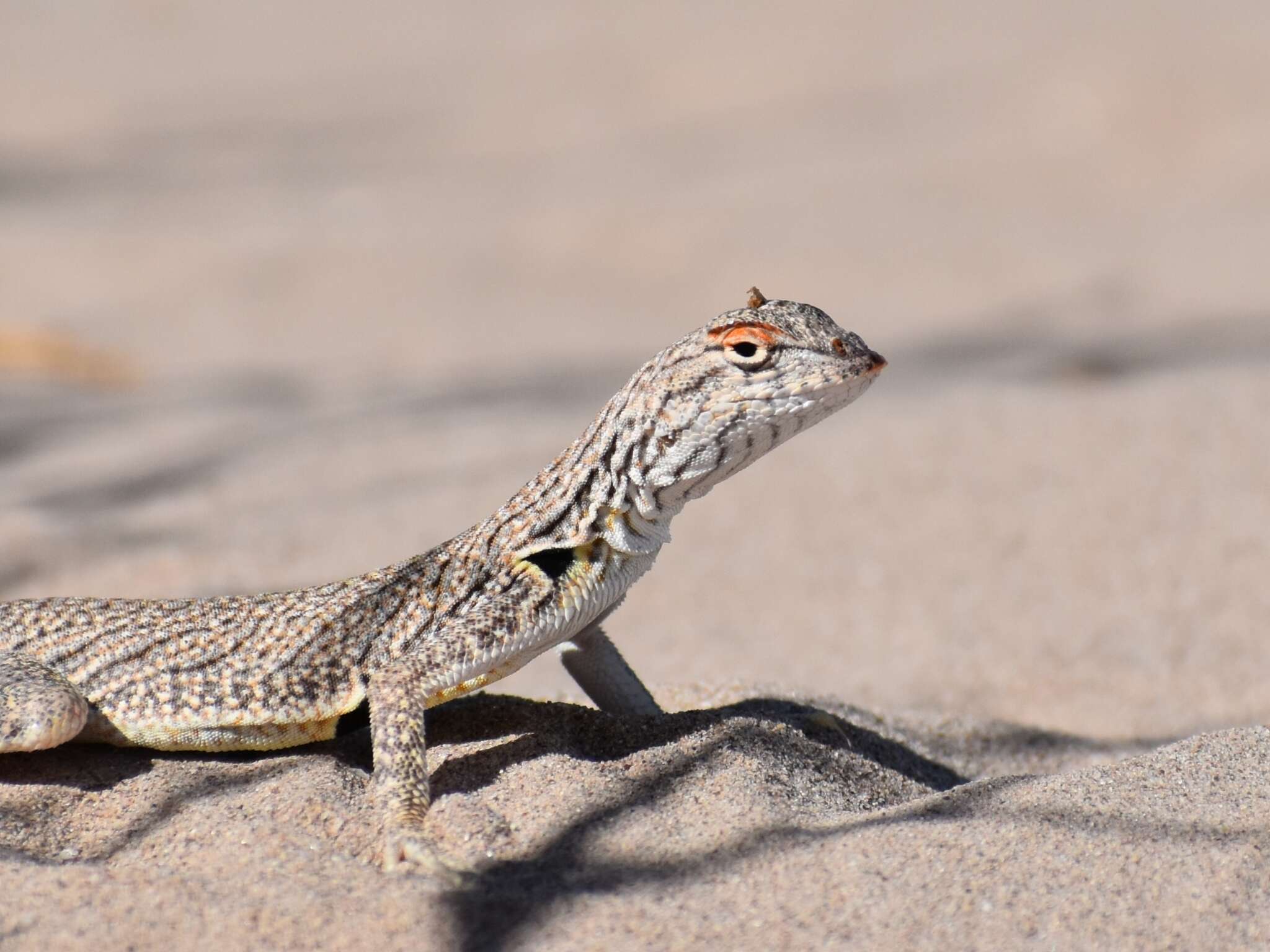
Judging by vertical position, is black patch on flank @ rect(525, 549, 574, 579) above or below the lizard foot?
above

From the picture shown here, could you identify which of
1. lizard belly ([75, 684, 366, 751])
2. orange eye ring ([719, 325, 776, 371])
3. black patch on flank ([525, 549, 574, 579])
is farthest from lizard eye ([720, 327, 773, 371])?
lizard belly ([75, 684, 366, 751])

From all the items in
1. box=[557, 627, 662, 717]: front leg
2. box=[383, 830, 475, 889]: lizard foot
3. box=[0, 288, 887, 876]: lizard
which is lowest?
box=[383, 830, 475, 889]: lizard foot

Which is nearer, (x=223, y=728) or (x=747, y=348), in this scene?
(x=747, y=348)

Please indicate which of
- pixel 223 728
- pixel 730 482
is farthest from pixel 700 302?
pixel 223 728

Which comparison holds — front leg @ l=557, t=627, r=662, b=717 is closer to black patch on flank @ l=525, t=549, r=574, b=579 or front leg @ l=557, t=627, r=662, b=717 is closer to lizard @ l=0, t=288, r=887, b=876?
lizard @ l=0, t=288, r=887, b=876

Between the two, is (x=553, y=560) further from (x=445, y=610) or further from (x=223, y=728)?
(x=223, y=728)

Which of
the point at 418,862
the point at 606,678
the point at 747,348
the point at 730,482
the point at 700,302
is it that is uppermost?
the point at 700,302

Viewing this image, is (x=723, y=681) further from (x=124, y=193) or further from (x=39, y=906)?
(x=124, y=193)
